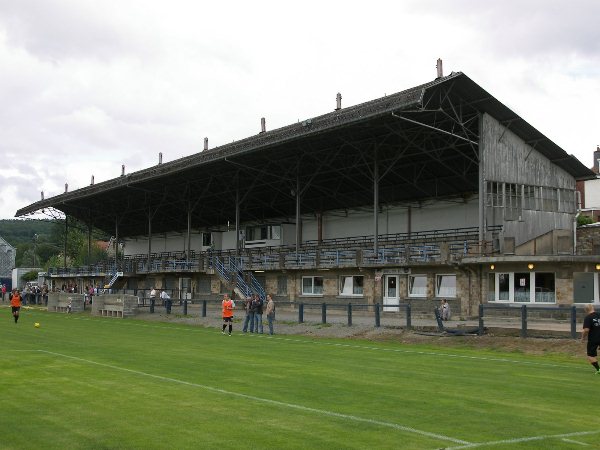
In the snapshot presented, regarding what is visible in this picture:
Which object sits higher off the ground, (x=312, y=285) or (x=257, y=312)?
(x=312, y=285)

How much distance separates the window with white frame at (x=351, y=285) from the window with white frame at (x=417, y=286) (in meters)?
4.20

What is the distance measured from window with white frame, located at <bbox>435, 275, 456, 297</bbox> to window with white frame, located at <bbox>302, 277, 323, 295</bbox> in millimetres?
10400

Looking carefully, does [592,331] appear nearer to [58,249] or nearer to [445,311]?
[445,311]

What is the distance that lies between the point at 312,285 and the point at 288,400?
38.4 m

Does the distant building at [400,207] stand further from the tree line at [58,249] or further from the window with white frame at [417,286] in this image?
the tree line at [58,249]

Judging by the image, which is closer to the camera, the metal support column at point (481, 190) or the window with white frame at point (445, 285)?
the metal support column at point (481, 190)

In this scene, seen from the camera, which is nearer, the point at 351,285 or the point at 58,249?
the point at 351,285

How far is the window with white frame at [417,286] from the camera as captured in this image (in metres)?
42.3

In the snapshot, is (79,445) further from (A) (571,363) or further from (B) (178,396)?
(A) (571,363)

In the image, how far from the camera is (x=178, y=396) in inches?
485

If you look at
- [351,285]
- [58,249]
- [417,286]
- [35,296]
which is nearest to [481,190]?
[417,286]

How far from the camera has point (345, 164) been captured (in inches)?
2035

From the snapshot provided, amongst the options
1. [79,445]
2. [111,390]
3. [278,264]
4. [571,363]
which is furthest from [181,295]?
[79,445]

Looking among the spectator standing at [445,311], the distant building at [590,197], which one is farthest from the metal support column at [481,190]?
the distant building at [590,197]
